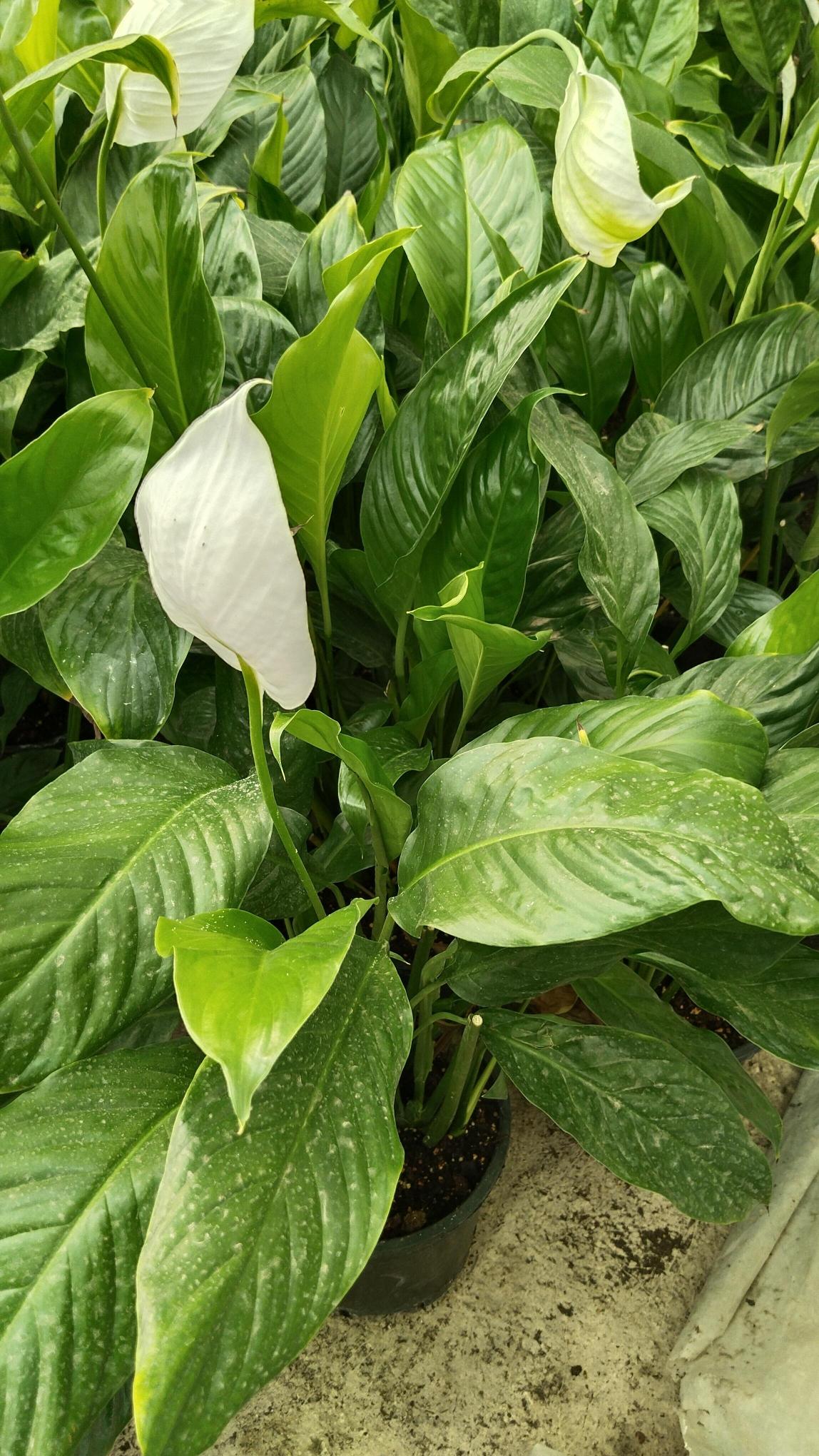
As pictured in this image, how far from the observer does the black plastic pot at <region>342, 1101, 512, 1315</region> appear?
898 mm

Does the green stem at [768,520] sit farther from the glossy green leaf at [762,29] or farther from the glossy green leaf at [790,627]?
the glossy green leaf at [762,29]

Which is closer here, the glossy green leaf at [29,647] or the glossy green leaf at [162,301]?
the glossy green leaf at [162,301]

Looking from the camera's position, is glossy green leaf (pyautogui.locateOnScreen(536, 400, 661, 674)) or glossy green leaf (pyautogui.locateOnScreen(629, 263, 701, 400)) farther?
glossy green leaf (pyautogui.locateOnScreen(629, 263, 701, 400))

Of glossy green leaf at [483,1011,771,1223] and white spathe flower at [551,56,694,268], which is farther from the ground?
white spathe flower at [551,56,694,268]

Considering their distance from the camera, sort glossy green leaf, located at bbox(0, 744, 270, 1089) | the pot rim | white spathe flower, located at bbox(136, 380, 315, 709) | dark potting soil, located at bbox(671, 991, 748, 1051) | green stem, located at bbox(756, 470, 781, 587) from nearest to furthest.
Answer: white spathe flower, located at bbox(136, 380, 315, 709) → glossy green leaf, located at bbox(0, 744, 270, 1089) → the pot rim → green stem, located at bbox(756, 470, 781, 587) → dark potting soil, located at bbox(671, 991, 748, 1051)

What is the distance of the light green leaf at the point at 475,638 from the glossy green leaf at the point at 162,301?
25cm

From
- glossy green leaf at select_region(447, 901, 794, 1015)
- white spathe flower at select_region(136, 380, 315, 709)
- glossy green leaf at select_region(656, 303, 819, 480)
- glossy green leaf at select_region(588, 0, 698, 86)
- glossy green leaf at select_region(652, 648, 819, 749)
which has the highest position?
white spathe flower at select_region(136, 380, 315, 709)

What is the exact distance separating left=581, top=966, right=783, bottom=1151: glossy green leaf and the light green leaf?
29 cm

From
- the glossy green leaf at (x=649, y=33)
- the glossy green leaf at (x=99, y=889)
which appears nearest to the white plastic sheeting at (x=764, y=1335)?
the glossy green leaf at (x=99, y=889)

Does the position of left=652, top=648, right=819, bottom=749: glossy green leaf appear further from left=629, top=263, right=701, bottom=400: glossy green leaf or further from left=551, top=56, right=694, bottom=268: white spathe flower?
left=629, top=263, right=701, bottom=400: glossy green leaf

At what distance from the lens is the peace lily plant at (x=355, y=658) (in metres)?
0.50

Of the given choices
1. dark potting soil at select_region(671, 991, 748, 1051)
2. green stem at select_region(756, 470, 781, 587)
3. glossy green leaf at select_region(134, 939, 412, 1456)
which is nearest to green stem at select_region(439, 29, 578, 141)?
green stem at select_region(756, 470, 781, 587)

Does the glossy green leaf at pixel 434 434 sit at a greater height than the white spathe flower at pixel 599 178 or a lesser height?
lesser

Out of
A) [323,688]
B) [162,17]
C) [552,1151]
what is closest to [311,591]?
[323,688]
